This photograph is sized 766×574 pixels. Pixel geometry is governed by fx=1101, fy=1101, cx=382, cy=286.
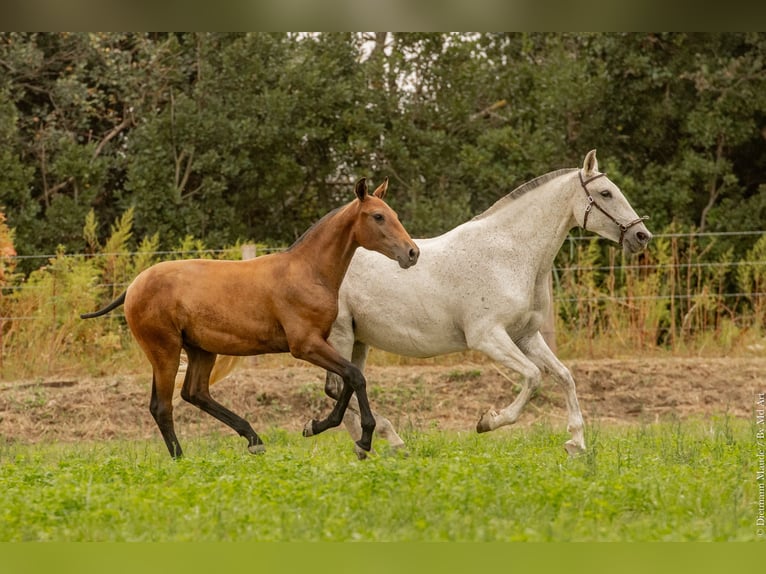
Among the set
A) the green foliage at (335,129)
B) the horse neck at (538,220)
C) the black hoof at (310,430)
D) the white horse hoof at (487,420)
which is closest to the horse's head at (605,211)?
the horse neck at (538,220)

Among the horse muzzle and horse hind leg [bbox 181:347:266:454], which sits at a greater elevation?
the horse muzzle

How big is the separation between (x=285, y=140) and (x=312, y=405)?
7314mm

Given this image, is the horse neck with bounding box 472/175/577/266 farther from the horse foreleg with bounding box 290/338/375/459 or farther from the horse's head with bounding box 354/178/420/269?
the horse foreleg with bounding box 290/338/375/459

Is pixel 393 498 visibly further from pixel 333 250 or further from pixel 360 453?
pixel 333 250

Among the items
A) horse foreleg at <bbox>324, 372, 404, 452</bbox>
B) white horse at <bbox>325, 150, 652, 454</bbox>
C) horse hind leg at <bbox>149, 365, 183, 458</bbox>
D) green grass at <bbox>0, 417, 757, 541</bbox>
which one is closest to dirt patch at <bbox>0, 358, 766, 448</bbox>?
horse foreleg at <bbox>324, 372, 404, 452</bbox>

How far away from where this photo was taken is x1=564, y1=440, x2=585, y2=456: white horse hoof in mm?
7984

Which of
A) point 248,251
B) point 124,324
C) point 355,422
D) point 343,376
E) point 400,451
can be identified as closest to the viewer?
point 343,376

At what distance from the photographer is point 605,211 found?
8.34 meters

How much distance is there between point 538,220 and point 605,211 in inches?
20.2

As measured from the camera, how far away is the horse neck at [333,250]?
7.99 m

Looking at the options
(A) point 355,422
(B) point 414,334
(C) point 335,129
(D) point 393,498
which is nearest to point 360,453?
(A) point 355,422

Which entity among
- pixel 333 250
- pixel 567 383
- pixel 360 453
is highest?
pixel 333 250

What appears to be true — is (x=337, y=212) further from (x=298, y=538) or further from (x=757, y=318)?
(x=757, y=318)

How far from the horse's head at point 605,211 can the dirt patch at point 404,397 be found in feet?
11.0
